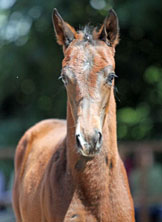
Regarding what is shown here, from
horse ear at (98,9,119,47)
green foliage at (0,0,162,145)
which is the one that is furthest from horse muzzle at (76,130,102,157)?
green foliage at (0,0,162,145)

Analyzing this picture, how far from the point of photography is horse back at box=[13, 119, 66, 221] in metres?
4.68

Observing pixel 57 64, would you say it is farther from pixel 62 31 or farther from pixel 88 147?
pixel 88 147

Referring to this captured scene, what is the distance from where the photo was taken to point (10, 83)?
1150 centimetres

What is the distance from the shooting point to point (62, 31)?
13.8 feet

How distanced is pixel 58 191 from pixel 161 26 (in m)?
6.87

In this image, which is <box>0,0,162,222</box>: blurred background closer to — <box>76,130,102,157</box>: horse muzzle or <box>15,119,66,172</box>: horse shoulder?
<box>15,119,66,172</box>: horse shoulder

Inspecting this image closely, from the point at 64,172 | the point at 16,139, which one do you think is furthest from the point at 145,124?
the point at 64,172

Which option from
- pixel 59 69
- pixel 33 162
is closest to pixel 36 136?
pixel 33 162

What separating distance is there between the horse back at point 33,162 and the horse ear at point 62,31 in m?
1.04

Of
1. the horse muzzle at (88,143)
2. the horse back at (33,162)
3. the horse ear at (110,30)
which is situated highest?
the horse ear at (110,30)

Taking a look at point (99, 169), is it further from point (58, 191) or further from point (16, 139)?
point (16, 139)

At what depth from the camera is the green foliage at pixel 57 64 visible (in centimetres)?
1029

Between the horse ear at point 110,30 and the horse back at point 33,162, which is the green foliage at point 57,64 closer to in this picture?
the horse back at point 33,162

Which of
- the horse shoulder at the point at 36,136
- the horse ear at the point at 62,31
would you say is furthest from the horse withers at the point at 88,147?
the horse shoulder at the point at 36,136
